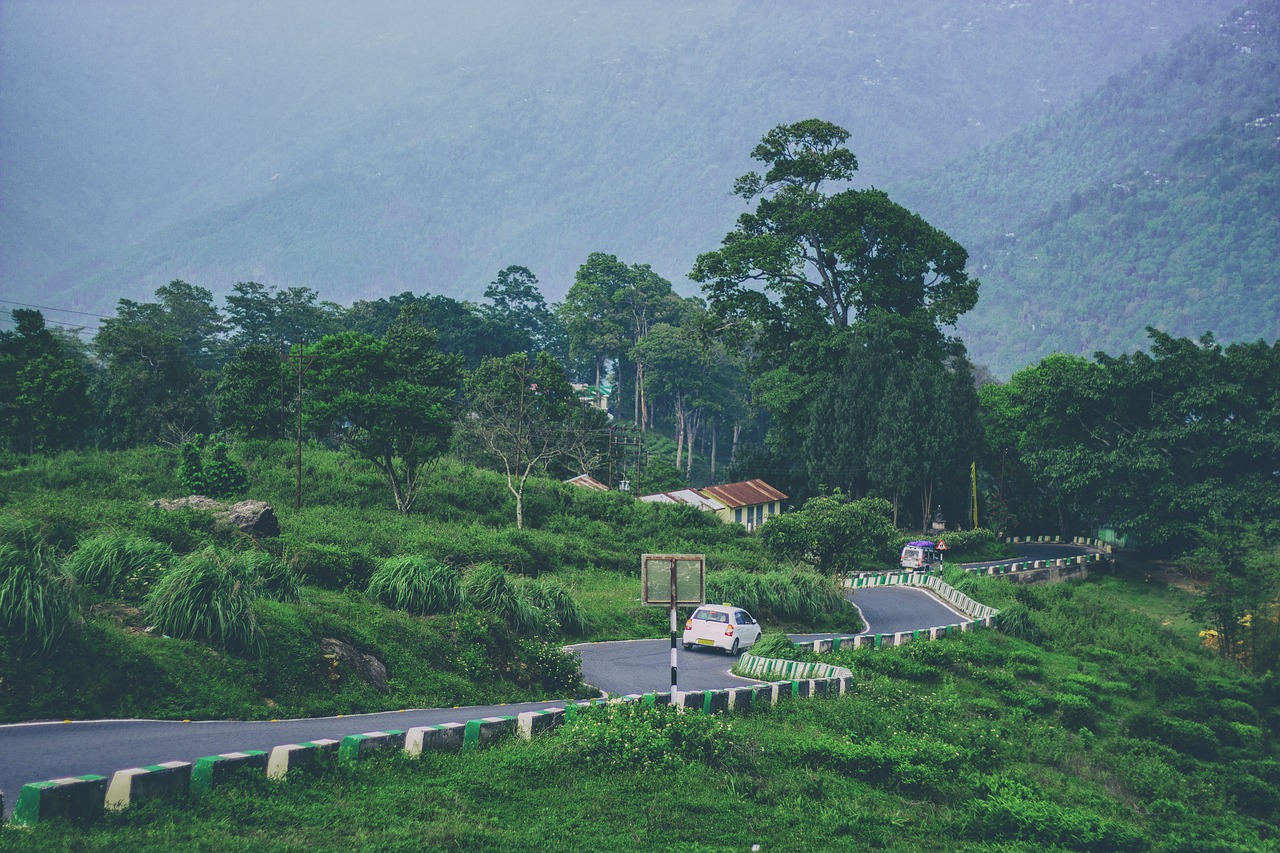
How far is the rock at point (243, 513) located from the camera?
3378 cm

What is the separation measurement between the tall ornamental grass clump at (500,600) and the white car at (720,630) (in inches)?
267

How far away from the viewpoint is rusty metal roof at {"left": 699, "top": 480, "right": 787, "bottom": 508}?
243ft

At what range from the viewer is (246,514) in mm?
34500

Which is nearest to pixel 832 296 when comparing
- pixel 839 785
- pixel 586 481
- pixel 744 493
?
pixel 744 493

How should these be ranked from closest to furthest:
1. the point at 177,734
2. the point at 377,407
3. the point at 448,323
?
the point at 177,734 < the point at 377,407 < the point at 448,323

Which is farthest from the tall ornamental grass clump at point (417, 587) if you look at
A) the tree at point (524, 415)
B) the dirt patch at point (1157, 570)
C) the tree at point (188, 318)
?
the tree at point (188, 318)

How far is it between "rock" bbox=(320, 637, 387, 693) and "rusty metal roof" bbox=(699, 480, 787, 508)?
53.9m

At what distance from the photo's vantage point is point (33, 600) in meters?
15.7

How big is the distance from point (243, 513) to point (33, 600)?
1933 cm

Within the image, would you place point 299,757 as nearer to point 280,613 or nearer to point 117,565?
point 280,613

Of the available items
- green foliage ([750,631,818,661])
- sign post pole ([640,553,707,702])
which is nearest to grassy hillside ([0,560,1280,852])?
green foliage ([750,631,818,661])

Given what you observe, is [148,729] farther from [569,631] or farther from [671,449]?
[671,449]

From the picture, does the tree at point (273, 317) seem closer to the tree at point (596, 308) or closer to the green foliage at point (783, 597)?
the tree at point (596, 308)

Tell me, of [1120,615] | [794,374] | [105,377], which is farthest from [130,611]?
[794,374]
